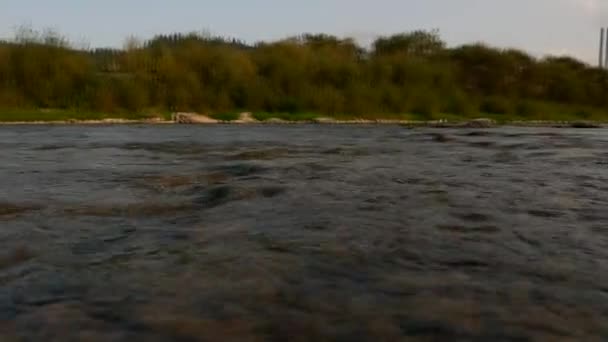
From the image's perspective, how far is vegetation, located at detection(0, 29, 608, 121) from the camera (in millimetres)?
25781

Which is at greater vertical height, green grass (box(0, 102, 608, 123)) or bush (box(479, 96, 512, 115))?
bush (box(479, 96, 512, 115))

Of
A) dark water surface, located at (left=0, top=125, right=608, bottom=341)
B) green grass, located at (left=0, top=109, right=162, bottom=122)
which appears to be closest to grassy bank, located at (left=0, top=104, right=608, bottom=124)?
green grass, located at (left=0, top=109, right=162, bottom=122)

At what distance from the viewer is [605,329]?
2.62 meters

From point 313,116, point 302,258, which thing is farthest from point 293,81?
point 302,258

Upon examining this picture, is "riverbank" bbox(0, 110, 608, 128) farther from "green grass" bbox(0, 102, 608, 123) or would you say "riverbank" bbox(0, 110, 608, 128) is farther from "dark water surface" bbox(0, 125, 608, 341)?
"dark water surface" bbox(0, 125, 608, 341)

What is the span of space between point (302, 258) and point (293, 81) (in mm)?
27868

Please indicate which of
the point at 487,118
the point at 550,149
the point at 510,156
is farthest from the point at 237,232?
the point at 487,118

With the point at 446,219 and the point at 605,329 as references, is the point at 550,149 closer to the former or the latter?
the point at 446,219

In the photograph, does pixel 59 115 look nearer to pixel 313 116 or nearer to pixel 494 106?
pixel 313 116

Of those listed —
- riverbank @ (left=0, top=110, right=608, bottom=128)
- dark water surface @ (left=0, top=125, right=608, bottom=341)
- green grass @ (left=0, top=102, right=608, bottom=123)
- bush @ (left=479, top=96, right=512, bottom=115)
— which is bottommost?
dark water surface @ (left=0, top=125, right=608, bottom=341)

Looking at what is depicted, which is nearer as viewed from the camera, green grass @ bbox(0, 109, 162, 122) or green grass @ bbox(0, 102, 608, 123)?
green grass @ bbox(0, 109, 162, 122)

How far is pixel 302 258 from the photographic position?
11.7ft

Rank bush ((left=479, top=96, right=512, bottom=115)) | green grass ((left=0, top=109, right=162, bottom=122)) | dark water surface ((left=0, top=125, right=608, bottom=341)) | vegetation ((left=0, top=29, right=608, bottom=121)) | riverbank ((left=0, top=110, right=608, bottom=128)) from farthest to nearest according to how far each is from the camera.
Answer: bush ((left=479, top=96, right=512, bottom=115))
vegetation ((left=0, top=29, right=608, bottom=121))
riverbank ((left=0, top=110, right=608, bottom=128))
green grass ((left=0, top=109, right=162, bottom=122))
dark water surface ((left=0, top=125, right=608, bottom=341))

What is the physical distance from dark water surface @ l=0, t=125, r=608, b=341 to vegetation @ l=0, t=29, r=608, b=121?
18795 mm
